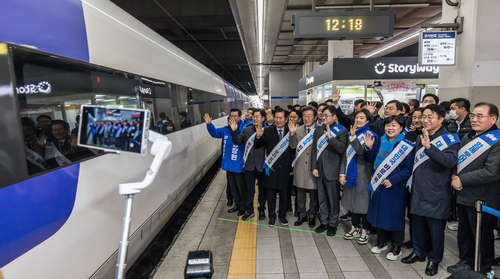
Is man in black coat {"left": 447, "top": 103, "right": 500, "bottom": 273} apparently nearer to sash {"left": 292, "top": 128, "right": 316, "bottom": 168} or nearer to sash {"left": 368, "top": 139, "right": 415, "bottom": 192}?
sash {"left": 368, "top": 139, "right": 415, "bottom": 192}

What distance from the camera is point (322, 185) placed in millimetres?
4238

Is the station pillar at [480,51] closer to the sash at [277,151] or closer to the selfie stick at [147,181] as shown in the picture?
the sash at [277,151]

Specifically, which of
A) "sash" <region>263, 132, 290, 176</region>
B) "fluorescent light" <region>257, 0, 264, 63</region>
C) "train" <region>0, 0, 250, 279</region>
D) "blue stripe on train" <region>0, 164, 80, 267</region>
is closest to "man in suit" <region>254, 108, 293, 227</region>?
"sash" <region>263, 132, 290, 176</region>

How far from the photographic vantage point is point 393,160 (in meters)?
3.43

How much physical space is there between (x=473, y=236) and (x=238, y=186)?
3.10 meters

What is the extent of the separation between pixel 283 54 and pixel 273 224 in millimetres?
17120

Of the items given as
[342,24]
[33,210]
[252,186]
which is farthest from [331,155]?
[342,24]

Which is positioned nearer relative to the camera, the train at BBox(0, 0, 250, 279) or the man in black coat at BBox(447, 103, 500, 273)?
the train at BBox(0, 0, 250, 279)

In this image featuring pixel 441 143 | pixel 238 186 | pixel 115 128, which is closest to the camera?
pixel 115 128

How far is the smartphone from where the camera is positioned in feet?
4.25

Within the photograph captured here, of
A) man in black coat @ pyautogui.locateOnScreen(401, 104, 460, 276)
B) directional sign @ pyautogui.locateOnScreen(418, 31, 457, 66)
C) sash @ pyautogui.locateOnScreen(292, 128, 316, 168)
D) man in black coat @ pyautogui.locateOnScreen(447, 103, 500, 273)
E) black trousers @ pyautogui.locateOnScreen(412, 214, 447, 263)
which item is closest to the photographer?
man in black coat @ pyautogui.locateOnScreen(447, 103, 500, 273)

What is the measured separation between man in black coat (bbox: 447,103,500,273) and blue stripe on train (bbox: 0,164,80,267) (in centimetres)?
341

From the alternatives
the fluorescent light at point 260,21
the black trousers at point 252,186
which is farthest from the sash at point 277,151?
the fluorescent light at point 260,21

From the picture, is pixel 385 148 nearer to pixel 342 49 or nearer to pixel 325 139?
pixel 325 139
